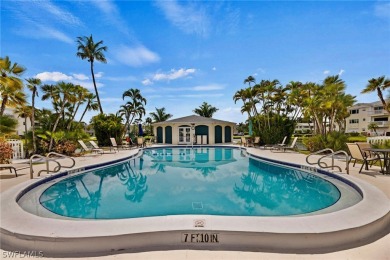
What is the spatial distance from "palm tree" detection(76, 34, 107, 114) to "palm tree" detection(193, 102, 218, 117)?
19.6 m

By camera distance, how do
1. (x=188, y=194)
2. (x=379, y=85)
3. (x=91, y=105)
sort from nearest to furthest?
(x=188, y=194)
(x=379, y=85)
(x=91, y=105)

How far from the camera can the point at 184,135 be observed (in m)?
25.7

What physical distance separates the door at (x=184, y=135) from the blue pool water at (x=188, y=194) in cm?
1592

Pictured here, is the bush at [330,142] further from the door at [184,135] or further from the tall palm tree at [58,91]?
the tall palm tree at [58,91]

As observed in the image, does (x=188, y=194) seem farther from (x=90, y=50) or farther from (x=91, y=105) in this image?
(x=90, y=50)

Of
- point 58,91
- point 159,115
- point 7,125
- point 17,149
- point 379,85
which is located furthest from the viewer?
point 159,115

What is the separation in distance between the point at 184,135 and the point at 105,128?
8.81 m

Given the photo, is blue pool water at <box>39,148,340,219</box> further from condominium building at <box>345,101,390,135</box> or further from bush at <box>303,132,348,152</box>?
condominium building at <box>345,101,390,135</box>

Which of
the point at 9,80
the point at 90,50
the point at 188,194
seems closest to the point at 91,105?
the point at 90,50

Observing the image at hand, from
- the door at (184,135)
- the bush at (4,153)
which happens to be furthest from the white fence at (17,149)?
the door at (184,135)

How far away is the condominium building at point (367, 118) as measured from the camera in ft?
152

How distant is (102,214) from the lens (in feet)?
16.5

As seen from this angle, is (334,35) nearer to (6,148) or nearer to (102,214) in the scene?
(102,214)
